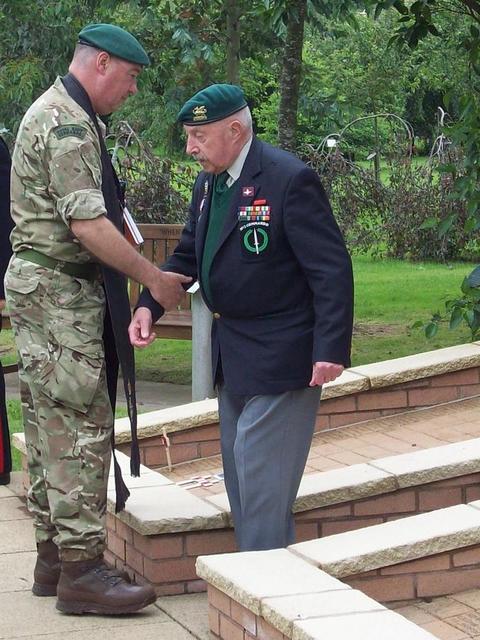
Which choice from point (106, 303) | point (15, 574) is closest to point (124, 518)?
point (15, 574)

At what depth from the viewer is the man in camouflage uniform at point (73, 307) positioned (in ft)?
15.0

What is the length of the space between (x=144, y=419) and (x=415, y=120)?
98.5ft

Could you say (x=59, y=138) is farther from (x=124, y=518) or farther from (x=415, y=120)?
(x=415, y=120)

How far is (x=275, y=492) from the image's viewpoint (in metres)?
4.48

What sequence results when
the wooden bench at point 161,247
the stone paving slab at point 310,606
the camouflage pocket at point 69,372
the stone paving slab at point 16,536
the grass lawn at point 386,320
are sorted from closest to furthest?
the stone paving slab at point 310,606 → the camouflage pocket at point 69,372 → the stone paving slab at point 16,536 → the wooden bench at point 161,247 → the grass lawn at point 386,320

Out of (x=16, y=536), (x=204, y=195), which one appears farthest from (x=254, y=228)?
(x=16, y=536)

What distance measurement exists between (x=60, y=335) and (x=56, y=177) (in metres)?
0.56

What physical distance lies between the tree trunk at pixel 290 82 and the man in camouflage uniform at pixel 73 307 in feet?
18.2

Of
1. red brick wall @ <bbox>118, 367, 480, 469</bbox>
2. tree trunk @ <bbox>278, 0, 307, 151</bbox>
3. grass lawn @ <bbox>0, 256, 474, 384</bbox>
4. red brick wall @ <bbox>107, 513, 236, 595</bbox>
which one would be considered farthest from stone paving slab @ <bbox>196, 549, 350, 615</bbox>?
tree trunk @ <bbox>278, 0, 307, 151</bbox>

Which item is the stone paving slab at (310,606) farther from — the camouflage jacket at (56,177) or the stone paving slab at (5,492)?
the stone paving slab at (5,492)

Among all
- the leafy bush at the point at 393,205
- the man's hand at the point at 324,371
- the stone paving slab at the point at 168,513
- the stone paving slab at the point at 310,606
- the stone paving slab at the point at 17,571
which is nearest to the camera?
the stone paving slab at the point at 310,606

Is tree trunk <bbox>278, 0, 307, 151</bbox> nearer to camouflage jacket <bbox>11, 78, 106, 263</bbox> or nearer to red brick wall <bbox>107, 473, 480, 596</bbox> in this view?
red brick wall <bbox>107, 473, 480, 596</bbox>

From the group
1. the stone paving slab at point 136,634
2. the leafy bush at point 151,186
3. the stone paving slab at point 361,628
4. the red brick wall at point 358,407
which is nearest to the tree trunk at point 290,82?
the leafy bush at point 151,186

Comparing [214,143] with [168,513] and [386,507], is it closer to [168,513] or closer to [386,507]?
[168,513]
